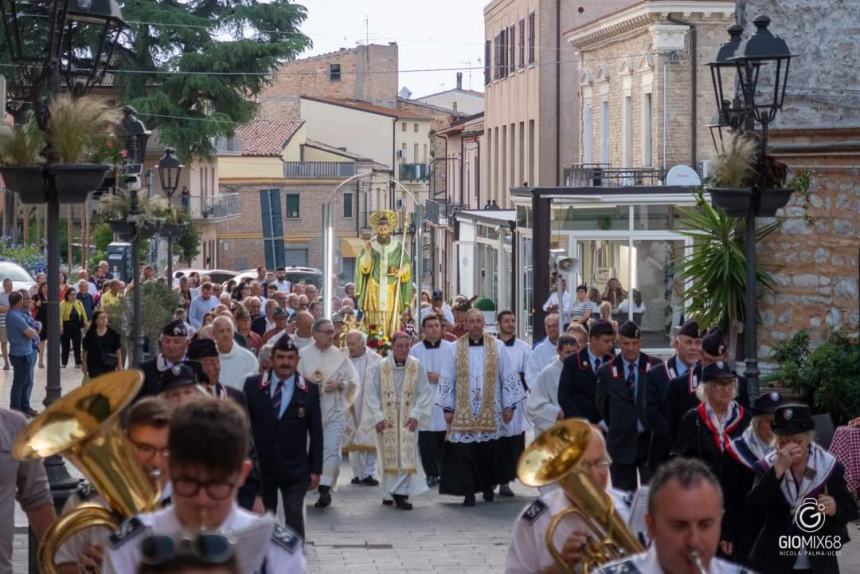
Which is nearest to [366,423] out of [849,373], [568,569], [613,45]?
[849,373]

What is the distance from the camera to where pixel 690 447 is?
30.6ft

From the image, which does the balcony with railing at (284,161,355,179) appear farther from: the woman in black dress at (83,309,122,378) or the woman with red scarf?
the woman with red scarf

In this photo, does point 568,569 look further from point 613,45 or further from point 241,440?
point 613,45

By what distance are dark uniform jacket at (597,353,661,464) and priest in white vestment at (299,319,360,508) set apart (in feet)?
10.3

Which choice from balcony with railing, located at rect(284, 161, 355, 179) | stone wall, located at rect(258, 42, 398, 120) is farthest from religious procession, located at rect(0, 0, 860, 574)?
stone wall, located at rect(258, 42, 398, 120)

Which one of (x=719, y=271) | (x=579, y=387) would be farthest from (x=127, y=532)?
(x=719, y=271)

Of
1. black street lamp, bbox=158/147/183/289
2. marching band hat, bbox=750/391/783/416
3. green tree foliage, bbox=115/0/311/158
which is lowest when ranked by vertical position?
marching band hat, bbox=750/391/783/416

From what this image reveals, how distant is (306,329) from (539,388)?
12.3 feet

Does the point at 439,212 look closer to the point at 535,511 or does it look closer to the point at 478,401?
the point at 478,401

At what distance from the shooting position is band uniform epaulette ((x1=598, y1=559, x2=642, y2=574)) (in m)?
4.20

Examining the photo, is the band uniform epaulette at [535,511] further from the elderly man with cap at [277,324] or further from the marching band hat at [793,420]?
the elderly man with cap at [277,324]

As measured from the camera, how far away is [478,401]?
1600 cm

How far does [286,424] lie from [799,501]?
3675mm

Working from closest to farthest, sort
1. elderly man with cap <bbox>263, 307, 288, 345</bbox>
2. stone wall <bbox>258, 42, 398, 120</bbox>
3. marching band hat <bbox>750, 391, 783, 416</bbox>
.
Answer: marching band hat <bbox>750, 391, 783, 416</bbox> → elderly man with cap <bbox>263, 307, 288, 345</bbox> → stone wall <bbox>258, 42, 398, 120</bbox>
